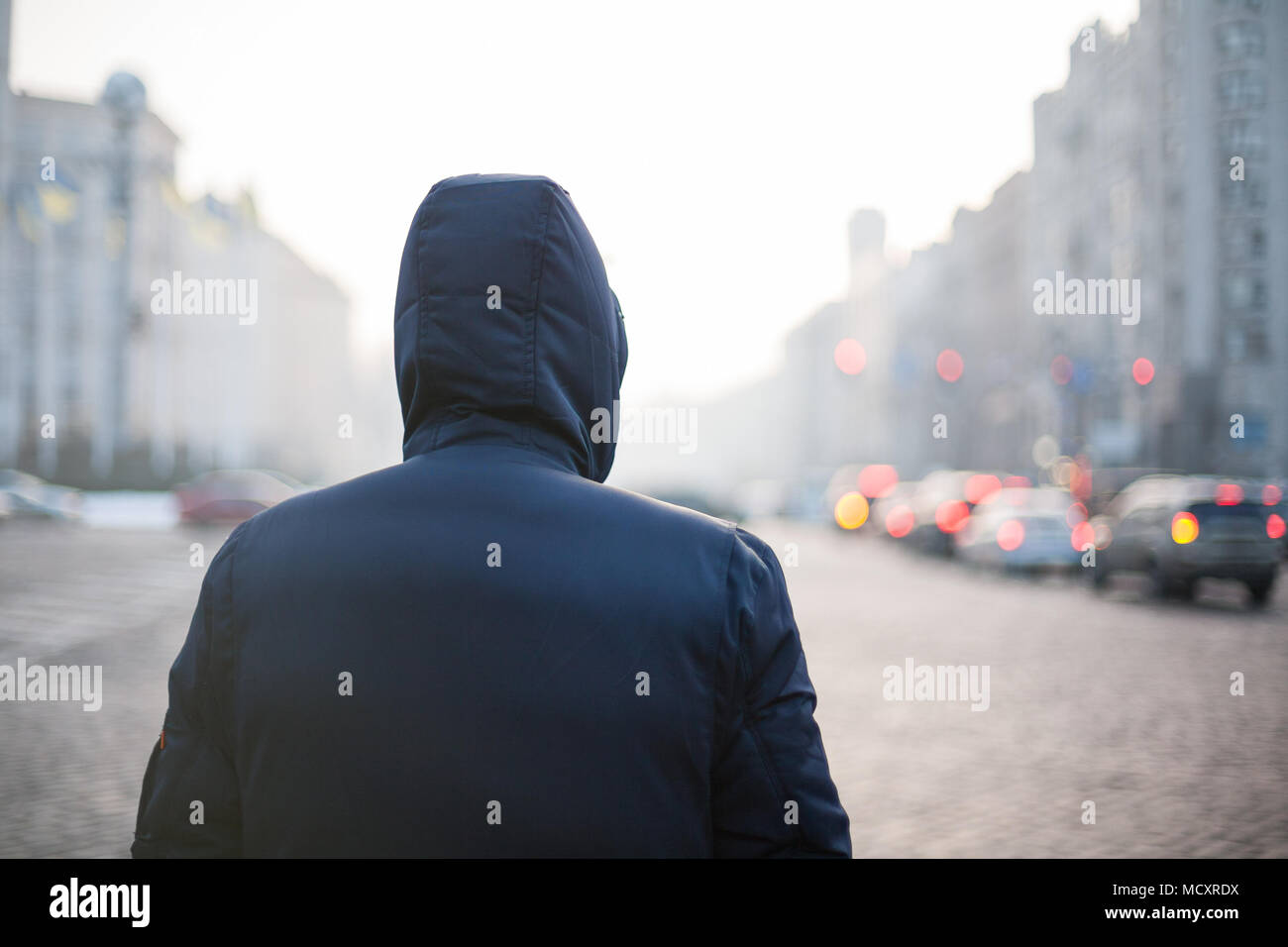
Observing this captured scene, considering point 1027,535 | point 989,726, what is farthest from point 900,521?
point 989,726

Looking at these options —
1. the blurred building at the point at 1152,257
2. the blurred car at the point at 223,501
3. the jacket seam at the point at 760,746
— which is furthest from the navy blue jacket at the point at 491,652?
the blurred building at the point at 1152,257

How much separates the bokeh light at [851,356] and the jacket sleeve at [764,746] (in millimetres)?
73616

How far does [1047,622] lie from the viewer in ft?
45.7

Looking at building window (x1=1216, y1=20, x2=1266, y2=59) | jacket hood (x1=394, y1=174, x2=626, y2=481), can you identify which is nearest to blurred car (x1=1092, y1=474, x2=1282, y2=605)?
jacket hood (x1=394, y1=174, x2=626, y2=481)

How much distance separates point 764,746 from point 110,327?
6316 cm

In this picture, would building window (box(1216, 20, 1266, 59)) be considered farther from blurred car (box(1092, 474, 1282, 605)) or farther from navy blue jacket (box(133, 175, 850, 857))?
navy blue jacket (box(133, 175, 850, 857))

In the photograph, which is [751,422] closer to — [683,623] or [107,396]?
[107,396]

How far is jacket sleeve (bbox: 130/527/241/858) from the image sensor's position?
1.63 m

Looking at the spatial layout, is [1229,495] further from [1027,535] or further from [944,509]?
[944,509]

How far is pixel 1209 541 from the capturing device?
1502 centimetres

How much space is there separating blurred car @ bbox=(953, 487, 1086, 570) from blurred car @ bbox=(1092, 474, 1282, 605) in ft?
14.5
